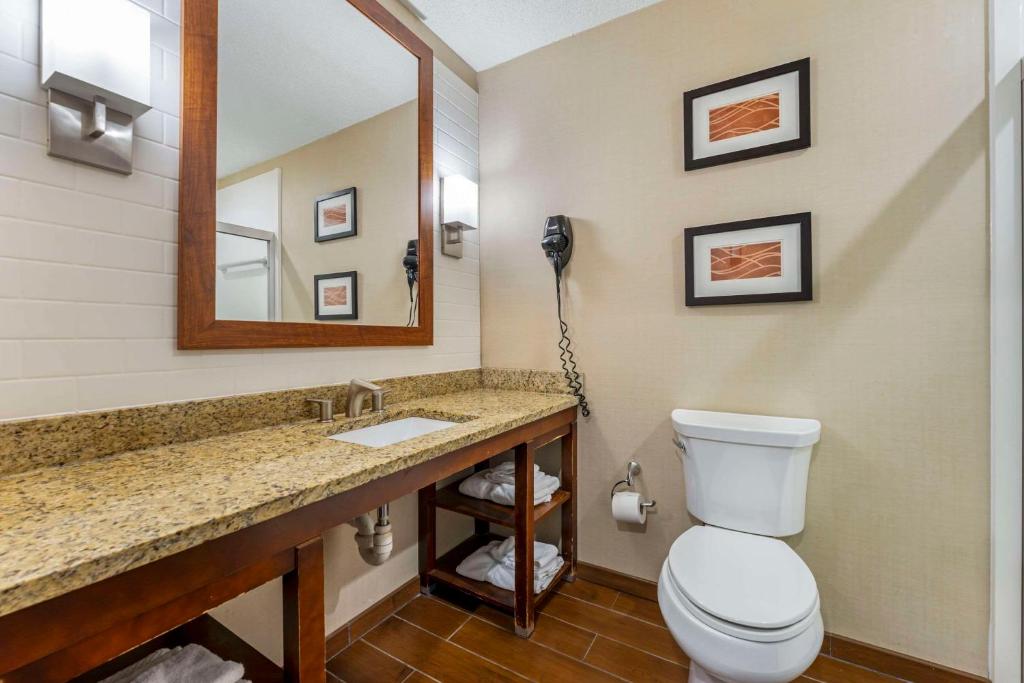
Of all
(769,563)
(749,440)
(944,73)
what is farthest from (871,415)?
(944,73)

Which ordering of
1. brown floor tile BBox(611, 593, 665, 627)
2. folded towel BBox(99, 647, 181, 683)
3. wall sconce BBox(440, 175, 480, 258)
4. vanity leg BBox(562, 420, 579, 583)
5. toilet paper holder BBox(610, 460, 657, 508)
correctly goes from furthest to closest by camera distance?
wall sconce BBox(440, 175, 480, 258)
vanity leg BBox(562, 420, 579, 583)
toilet paper holder BBox(610, 460, 657, 508)
brown floor tile BBox(611, 593, 665, 627)
folded towel BBox(99, 647, 181, 683)

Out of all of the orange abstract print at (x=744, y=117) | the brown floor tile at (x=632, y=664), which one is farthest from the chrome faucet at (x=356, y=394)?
the orange abstract print at (x=744, y=117)

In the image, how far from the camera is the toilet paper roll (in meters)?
1.74

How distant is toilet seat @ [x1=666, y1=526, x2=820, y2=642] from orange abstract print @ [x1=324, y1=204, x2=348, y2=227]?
1.53 metres

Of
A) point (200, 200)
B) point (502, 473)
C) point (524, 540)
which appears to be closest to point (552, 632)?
point (524, 540)

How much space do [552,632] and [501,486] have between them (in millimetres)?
546

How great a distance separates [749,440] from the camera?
A: 4.76 ft

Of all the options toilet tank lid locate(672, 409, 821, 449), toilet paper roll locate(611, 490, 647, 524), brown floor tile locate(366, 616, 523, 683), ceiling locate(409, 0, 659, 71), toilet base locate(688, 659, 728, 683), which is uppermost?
ceiling locate(409, 0, 659, 71)

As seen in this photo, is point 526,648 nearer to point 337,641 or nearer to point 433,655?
point 433,655

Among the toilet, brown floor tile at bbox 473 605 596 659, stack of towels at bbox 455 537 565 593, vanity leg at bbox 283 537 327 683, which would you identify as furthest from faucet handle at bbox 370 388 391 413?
the toilet

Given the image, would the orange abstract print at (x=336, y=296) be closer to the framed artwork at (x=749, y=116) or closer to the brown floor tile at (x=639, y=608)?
the framed artwork at (x=749, y=116)

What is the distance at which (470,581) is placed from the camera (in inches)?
71.1

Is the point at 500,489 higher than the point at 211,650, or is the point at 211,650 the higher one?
the point at 500,489

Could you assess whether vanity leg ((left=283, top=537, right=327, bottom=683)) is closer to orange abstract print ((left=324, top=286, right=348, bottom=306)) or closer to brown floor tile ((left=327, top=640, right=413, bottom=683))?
brown floor tile ((left=327, top=640, right=413, bottom=683))
